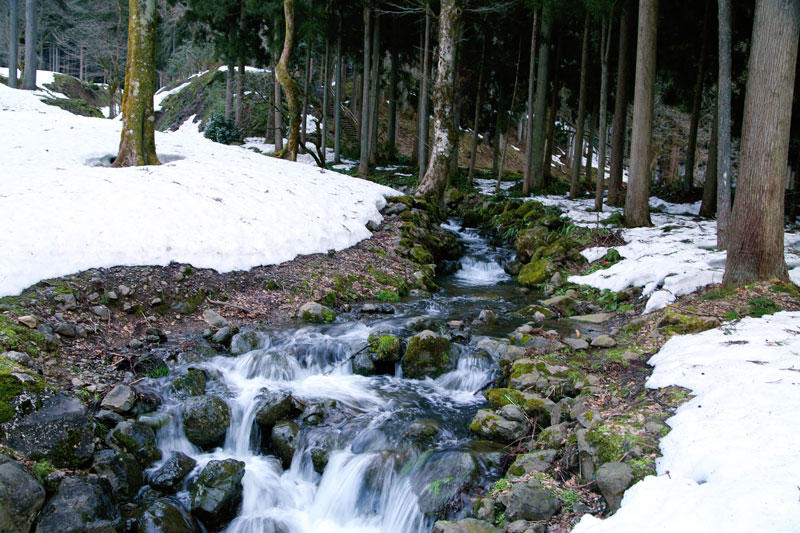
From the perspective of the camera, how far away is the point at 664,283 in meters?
7.55

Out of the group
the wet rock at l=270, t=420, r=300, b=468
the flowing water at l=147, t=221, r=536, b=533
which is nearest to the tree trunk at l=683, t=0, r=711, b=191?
the flowing water at l=147, t=221, r=536, b=533

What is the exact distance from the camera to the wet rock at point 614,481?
3076mm

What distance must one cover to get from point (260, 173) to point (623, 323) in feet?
29.4

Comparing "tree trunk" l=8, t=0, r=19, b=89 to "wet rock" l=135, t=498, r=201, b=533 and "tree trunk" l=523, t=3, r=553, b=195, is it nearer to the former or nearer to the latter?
"tree trunk" l=523, t=3, r=553, b=195

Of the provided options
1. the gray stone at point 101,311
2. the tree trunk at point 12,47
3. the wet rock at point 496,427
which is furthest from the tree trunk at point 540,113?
the tree trunk at point 12,47

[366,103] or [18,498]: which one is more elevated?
[366,103]

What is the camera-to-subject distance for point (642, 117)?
1140cm

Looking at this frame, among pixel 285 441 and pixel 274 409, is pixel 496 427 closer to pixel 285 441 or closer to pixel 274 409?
pixel 285 441

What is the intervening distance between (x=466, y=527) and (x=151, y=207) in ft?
23.4

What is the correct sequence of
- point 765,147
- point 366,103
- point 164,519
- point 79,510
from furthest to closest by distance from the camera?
1. point 366,103
2. point 765,147
3. point 164,519
4. point 79,510

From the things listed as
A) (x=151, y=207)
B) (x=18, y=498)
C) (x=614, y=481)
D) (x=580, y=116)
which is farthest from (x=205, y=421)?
(x=580, y=116)

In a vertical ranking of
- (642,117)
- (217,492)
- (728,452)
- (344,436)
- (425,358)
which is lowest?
(217,492)

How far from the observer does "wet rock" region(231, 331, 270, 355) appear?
Answer: 19.6ft

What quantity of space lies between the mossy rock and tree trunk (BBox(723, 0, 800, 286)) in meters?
4.33
